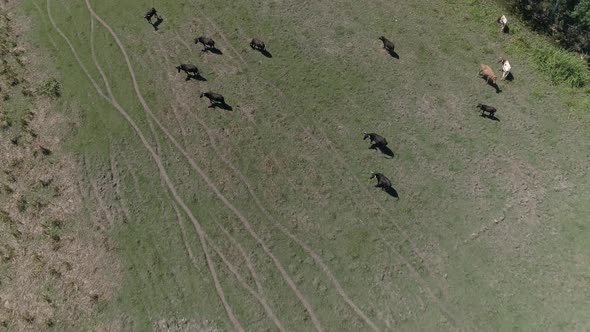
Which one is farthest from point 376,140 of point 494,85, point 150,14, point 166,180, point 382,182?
point 150,14

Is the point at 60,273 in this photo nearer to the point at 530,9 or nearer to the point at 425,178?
the point at 425,178

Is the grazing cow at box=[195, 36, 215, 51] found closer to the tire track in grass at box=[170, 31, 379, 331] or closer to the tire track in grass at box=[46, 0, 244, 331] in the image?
the tire track in grass at box=[170, 31, 379, 331]

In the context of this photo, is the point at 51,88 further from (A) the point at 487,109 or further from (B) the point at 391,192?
(A) the point at 487,109

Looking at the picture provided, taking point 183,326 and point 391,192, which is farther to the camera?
point 391,192

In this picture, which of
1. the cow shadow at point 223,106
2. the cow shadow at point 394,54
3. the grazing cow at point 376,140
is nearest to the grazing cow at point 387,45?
the cow shadow at point 394,54

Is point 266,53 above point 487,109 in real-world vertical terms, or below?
below

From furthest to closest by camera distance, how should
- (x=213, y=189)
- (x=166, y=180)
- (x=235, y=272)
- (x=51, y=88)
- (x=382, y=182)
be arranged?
(x=51, y=88) < (x=166, y=180) < (x=213, y=189) < (x=382, y=182) < (x=235, y=272)

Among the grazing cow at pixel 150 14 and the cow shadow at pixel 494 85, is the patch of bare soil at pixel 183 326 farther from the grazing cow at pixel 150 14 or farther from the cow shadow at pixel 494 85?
the cow shadow at pixel 494 85
